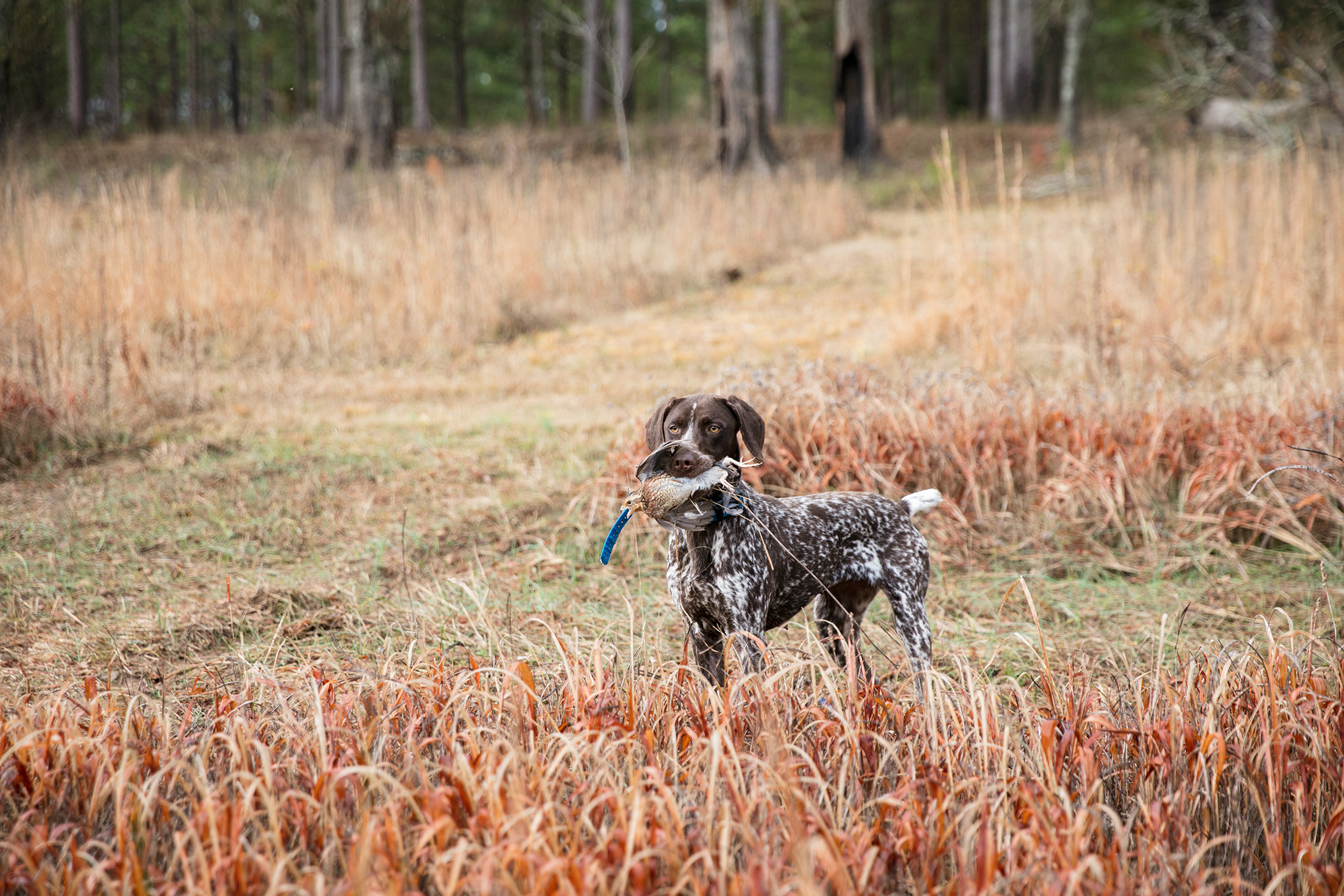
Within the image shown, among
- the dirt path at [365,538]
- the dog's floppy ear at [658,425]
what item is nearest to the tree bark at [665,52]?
the dirt path at [365,538]

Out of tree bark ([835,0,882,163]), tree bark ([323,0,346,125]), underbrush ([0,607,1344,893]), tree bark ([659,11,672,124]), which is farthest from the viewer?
tree bark ([659,11,672,124])

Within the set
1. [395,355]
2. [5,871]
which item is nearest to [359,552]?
[5,871]

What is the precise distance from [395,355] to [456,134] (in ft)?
53.3

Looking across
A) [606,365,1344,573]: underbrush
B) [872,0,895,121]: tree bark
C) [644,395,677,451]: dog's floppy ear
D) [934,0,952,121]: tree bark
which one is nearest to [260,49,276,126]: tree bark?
[872,0,895,121]: tree bark

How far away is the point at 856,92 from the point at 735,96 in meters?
3.68

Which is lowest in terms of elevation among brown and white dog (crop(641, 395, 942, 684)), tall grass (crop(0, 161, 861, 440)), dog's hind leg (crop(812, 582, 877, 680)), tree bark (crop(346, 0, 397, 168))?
dog's hind leg (crop(812, 582, 877, 680))

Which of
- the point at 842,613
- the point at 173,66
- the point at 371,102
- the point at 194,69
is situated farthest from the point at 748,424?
the point at 173,66

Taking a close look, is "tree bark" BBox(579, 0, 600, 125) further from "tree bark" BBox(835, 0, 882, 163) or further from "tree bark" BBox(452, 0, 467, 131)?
"tree bark" BBox(452, 0, 467, 131)

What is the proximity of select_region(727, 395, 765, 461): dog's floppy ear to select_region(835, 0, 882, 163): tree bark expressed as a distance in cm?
1685

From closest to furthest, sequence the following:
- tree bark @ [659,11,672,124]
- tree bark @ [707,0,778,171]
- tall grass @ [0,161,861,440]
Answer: tall grass @ [0,161,861,440], tree bark @ [707,0,778,171], tree bark @ [659,11,672,124]

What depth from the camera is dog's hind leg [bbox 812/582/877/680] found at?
327 centimetres

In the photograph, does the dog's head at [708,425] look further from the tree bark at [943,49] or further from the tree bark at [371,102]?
the tree bark at [943,49]

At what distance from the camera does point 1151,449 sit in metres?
4.55

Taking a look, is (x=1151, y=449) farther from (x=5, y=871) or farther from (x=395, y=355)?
(x=395, y=355)
